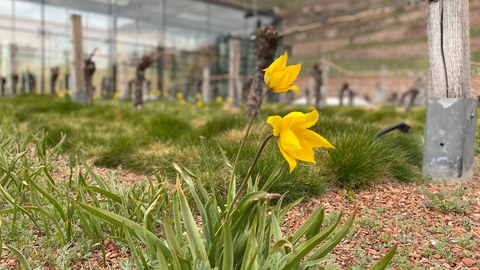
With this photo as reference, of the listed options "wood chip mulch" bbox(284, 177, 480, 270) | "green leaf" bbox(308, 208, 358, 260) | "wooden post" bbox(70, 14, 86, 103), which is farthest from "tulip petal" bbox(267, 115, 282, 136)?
"wooden post" bbox(70, 14, 86, 103)

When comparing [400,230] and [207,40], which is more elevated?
[207,40]

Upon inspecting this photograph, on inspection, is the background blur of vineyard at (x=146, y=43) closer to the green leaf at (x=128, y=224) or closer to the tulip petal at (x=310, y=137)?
the green leaf at (x=128, y=224)

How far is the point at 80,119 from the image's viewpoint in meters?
5.79

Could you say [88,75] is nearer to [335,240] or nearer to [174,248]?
[174,248]

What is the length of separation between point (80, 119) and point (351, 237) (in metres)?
4.57

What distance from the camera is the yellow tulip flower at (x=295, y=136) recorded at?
130 cm

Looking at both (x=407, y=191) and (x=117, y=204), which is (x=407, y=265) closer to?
(x=407, y=191)

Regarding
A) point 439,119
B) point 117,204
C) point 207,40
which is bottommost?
point 117,204

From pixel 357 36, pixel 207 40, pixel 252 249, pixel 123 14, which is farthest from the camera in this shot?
pixel 357 36

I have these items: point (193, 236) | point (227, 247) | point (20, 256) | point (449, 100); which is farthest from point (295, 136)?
point (449, 100)

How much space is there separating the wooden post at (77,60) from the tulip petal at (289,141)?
8.72m

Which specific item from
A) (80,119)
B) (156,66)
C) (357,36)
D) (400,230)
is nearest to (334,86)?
(357,36)

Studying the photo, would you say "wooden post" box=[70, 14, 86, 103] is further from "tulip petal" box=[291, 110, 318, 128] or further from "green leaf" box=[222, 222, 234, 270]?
"tulip petal" box=[291, 110, 318, 128]

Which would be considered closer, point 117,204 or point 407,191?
point 117,204
